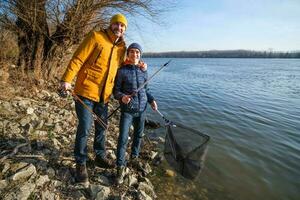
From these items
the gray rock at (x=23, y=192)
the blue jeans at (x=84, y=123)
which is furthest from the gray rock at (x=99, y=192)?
the gray rock at (x=23, y=192)

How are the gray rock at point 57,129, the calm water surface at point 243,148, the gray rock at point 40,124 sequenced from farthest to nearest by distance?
the gray rock at point 57,129
the gray rock at point 40,124
the calm water surface at point 243,148

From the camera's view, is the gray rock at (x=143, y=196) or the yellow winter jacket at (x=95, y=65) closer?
the yellow winter jacket at (x=95, y=65)

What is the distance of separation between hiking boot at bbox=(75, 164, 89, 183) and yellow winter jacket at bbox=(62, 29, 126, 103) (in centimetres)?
102

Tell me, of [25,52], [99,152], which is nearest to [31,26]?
[25,52]

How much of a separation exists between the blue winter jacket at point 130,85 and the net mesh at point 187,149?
0.90 meters

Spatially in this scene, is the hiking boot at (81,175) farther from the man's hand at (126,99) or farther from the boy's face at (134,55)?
the boy's face at (134,55)

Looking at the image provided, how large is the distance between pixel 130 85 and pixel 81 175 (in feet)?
4.96

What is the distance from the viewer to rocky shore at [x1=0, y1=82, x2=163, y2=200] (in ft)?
11.1

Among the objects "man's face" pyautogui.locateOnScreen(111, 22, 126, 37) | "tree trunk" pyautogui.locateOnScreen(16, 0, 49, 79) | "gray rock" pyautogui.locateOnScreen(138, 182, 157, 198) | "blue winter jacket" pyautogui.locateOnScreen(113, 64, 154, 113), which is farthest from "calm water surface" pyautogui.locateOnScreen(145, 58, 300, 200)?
"tree trunk" pyautogui.locateOnScreen(16, 0, 49, 79)

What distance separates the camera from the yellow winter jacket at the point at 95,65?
3.45m

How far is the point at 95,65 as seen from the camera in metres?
3.57

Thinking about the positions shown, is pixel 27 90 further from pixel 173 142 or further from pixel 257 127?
pixel 257 127

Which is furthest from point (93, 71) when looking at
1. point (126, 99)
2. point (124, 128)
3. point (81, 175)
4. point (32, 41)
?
point (32, 41)

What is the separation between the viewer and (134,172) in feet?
14.9
